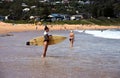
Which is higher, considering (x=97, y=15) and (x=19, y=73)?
(x=19, y=73)

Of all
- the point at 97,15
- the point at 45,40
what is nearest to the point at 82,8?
the point at 97,15

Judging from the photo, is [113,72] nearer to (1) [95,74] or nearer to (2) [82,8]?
(1) [95,74]

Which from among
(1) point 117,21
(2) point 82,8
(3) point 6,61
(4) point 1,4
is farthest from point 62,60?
(2) point 82,8

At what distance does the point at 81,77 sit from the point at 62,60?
4307 mm

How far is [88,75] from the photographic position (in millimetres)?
11508

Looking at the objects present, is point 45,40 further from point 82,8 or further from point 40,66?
point 82,8

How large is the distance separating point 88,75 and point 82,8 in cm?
12983

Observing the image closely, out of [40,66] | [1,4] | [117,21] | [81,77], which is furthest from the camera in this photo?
[1,4]

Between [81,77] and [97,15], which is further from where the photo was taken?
[97,15]

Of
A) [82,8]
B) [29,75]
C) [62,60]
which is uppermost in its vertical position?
[29,75]

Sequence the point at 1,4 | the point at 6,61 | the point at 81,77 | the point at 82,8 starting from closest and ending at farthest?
the point at 81,77 → the point at 6,61 → the point at 1,4 → the point at 82,8

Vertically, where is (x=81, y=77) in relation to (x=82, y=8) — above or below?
above

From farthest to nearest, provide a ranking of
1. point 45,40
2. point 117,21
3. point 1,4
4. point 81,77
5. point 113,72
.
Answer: point 1,4 < point 117,21 < point 45,40 < point 113,72 < point 81,77

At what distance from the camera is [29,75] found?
36.6 feet
